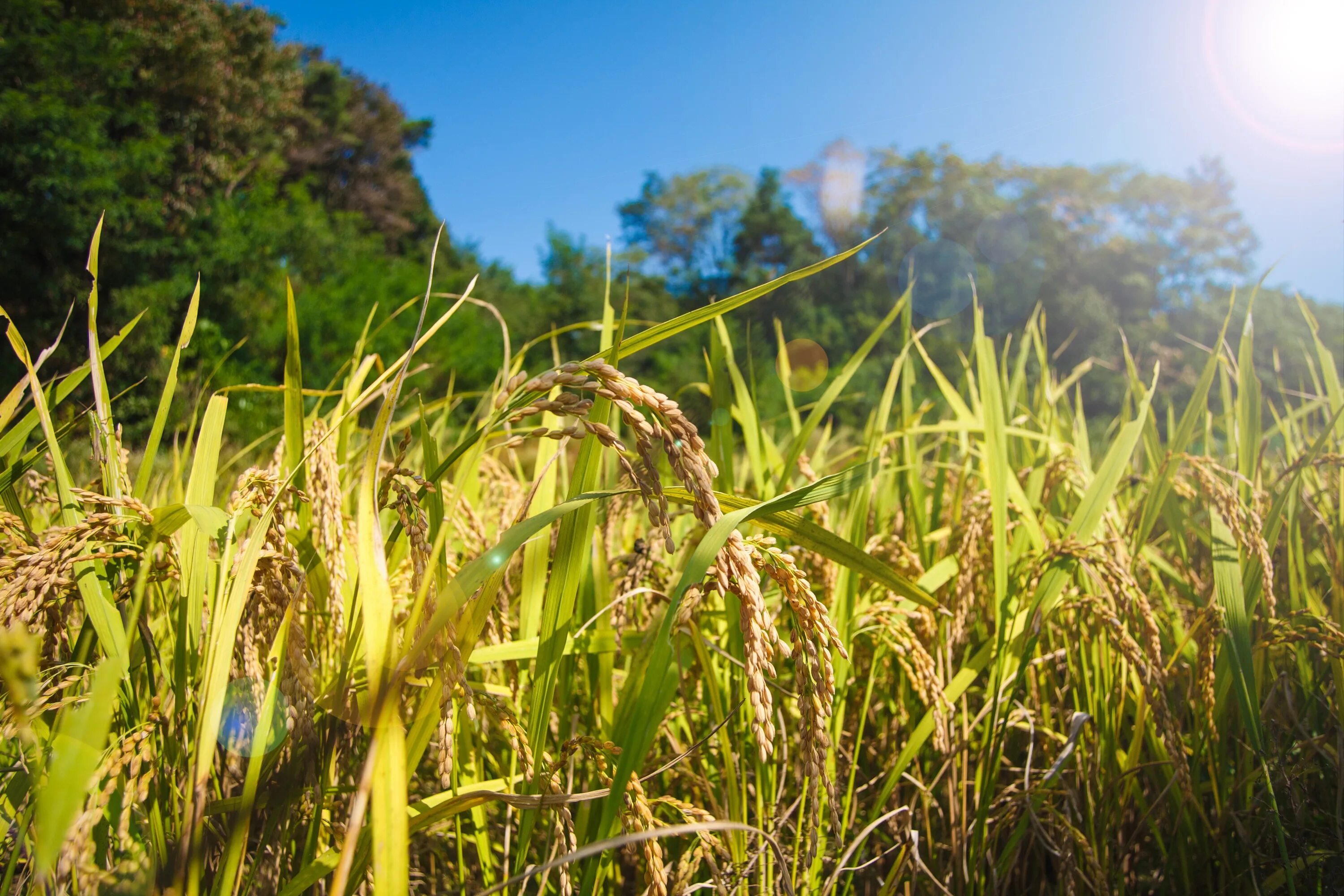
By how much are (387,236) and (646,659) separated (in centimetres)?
3140

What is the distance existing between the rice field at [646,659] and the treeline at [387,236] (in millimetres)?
Answer: 373

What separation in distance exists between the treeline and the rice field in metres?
0.37

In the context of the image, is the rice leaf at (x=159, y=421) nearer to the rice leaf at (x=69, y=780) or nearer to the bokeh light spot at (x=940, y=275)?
the rice leaf at (x=69, y=780)

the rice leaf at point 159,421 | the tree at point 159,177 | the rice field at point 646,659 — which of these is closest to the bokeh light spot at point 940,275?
the tree at point 159,177

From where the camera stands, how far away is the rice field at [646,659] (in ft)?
1.81

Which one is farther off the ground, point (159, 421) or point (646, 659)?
point (159, 421)

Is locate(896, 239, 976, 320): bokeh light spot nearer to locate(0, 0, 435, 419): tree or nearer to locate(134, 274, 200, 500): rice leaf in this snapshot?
locate(0, 0, 435, 419): tree

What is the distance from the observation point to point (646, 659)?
0.69 m

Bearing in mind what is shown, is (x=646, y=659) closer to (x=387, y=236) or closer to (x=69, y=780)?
(x=69, y=780)

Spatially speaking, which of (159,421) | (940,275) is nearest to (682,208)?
(940,275)

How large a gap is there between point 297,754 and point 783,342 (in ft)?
4.88

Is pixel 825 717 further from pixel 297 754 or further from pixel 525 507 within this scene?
pixel 297 754

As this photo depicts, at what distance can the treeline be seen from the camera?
10.9 m

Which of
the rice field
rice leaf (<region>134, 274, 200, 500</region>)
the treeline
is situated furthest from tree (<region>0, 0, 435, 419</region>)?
the rice field
